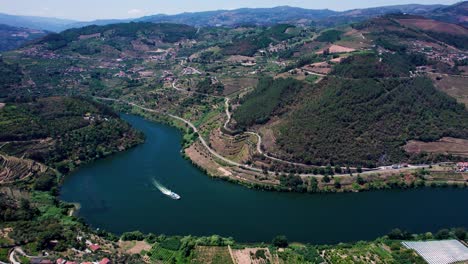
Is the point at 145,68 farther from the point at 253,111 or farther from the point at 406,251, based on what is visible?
the point at 406,251

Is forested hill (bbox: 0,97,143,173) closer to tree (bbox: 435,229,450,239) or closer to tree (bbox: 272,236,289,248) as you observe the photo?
tree (bbox: 272,236,289,248)

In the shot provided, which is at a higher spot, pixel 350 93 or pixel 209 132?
pixel 350 93

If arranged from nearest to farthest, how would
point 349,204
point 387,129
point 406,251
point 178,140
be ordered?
point 406,251 → point 349,204 → point 387,129 → point 178,140

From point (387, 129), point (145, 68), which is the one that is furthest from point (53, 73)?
point (387, 129)

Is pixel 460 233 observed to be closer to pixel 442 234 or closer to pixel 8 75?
pixel 442 234

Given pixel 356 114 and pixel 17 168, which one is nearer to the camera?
pixel 17 168

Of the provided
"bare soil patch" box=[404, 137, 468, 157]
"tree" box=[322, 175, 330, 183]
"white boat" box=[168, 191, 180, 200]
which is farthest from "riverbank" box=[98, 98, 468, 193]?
"white boat" box=[168, 191, 180, 200]

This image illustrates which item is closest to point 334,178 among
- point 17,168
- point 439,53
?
point 17,168
